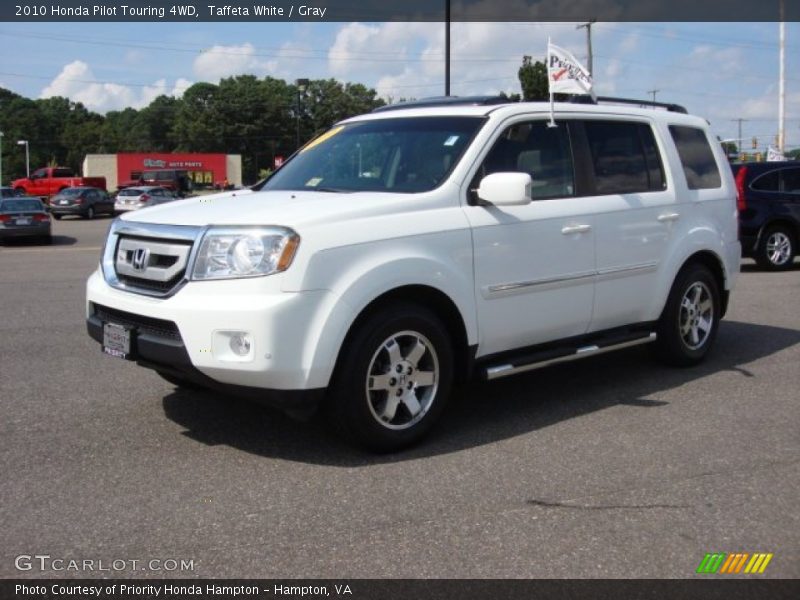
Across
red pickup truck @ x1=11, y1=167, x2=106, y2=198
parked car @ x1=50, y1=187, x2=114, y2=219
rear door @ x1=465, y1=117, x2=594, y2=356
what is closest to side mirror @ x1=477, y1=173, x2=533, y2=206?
rear door @ x1=465, y1=117, x2=594, y2=356

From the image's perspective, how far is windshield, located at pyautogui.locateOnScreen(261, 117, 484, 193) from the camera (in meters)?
5.29

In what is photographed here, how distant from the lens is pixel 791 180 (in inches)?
570

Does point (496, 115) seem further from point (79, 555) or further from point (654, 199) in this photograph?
point (79, 555)

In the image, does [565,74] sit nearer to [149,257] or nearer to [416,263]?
[416,263]

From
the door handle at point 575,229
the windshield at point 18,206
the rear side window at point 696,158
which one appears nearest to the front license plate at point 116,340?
the door handle at point 575,229

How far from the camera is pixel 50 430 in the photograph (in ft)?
17.2

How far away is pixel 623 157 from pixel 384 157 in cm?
187

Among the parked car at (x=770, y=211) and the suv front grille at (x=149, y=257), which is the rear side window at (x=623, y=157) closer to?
the suv front grille at (x=149, y=257)

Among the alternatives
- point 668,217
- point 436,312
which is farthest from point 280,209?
point 668,217

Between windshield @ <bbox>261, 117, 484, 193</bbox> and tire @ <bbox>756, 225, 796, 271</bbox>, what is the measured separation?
10383 mm

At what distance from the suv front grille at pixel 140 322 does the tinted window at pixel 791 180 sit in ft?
40.8

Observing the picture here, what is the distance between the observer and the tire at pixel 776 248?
14.3 m

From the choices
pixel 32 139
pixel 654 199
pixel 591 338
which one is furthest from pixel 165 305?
pixel 32 139

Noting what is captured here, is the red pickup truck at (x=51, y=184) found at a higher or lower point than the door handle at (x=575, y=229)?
higher
